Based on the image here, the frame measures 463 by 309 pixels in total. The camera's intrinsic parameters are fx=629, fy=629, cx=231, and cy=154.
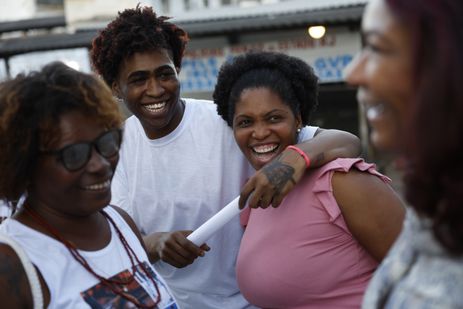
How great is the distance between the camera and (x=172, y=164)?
288 centimetres

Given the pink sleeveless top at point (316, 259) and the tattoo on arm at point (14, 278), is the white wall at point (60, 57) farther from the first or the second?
the tattoo on arm at point (14, 278)

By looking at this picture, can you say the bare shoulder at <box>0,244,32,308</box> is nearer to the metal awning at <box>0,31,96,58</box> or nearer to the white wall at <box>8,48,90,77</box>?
the metal awning at <box>0,31,96,58</box>

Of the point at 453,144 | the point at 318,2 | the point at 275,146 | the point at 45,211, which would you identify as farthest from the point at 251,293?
the point at 318,2

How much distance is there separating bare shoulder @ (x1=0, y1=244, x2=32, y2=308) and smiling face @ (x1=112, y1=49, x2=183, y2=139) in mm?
1254

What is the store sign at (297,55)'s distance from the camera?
9.93 m

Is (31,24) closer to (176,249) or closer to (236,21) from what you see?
(236,21)

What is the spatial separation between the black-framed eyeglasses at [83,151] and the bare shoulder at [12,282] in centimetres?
29

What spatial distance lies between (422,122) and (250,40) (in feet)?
31.5

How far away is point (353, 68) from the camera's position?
126 cm

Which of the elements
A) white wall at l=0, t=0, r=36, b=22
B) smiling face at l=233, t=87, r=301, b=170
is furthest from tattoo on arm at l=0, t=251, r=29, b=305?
white wall at l=0, t=0, r=36, b=22

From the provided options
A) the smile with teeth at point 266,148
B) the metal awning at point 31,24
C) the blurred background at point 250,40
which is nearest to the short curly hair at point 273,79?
the smile with teeth at point 266,148

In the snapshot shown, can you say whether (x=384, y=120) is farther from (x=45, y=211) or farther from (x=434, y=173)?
(x=45, y=211)

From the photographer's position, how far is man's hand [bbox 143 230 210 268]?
2.48m

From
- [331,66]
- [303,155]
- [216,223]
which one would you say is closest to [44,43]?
[331,66]
